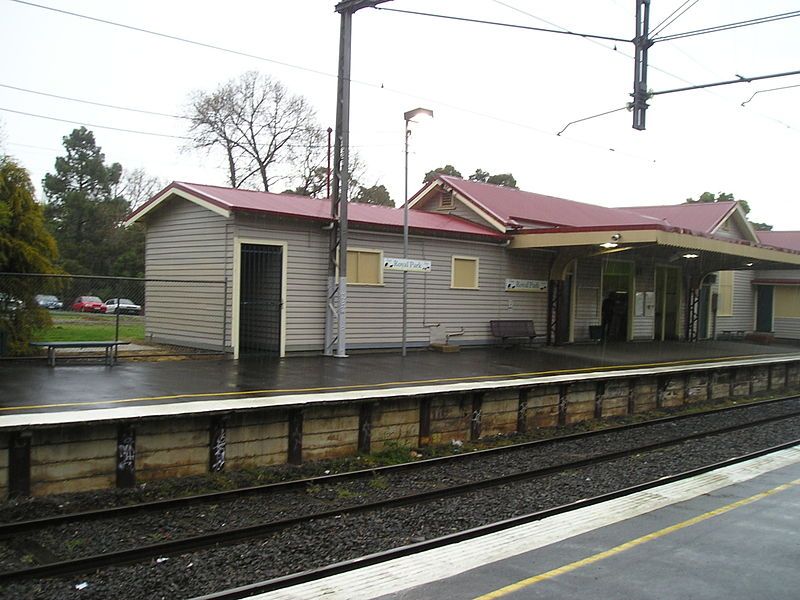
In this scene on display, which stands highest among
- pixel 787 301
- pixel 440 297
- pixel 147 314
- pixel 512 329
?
pixel 787 301

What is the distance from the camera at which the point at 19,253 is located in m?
13.0

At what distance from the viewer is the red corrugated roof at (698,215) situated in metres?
28.4

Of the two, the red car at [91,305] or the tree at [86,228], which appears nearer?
the red car at [91,305]

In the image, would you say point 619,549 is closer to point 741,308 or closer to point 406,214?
point 406,214

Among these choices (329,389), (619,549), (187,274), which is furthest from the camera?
(187,274)

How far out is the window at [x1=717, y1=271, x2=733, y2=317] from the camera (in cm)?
3123

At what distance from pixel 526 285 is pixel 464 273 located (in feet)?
8.06

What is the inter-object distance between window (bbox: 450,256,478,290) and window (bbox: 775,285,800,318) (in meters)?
21.7

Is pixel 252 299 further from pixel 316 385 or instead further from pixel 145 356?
pixel 316 385

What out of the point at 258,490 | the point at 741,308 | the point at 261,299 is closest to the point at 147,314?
the point at 261,299

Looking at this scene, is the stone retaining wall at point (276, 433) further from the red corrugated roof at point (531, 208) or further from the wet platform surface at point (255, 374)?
the red corrugated roof at point (531, 208)

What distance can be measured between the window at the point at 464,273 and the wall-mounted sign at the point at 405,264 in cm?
151

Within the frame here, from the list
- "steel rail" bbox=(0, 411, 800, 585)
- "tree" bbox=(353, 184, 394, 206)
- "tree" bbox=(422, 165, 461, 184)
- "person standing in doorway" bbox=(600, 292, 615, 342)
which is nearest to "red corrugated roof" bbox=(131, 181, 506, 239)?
"person standing in doorway" bbox=(600, 292, 615, 342)

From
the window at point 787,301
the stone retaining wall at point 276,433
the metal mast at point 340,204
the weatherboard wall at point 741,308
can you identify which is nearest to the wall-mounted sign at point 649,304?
the weatherboard wall at point 741,308
